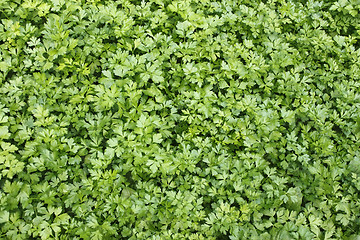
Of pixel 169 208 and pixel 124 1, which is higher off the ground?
pixel 124 1

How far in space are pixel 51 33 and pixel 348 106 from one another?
3728 mm

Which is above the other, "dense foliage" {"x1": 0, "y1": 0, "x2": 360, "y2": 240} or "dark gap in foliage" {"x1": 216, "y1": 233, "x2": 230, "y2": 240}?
"dense foliage" {"x1": 0, "y1": 0, "x2": 360, "y2": 240}

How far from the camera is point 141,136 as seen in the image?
3.08 m

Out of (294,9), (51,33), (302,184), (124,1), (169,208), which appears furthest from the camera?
(294,9)

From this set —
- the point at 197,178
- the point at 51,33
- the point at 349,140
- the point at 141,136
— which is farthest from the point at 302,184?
the point at 51,33

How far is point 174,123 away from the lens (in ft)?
11.0

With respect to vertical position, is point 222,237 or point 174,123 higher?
point 174,123

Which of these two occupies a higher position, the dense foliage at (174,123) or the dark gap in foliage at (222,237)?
the dense foliage at (174,123)

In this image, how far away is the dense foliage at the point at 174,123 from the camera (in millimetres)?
2941

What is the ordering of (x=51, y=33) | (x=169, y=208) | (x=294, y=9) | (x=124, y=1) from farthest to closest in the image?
(x=294, y=9), (x=124, y=1), (x=51, y=33), (x=169, y=208)

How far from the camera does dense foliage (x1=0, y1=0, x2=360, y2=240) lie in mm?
2941

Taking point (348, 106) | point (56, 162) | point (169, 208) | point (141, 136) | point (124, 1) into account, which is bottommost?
point (169, 208)

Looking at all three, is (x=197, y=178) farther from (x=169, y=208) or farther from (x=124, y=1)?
(x=124, y=1)

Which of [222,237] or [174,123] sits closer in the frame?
[222,237]
